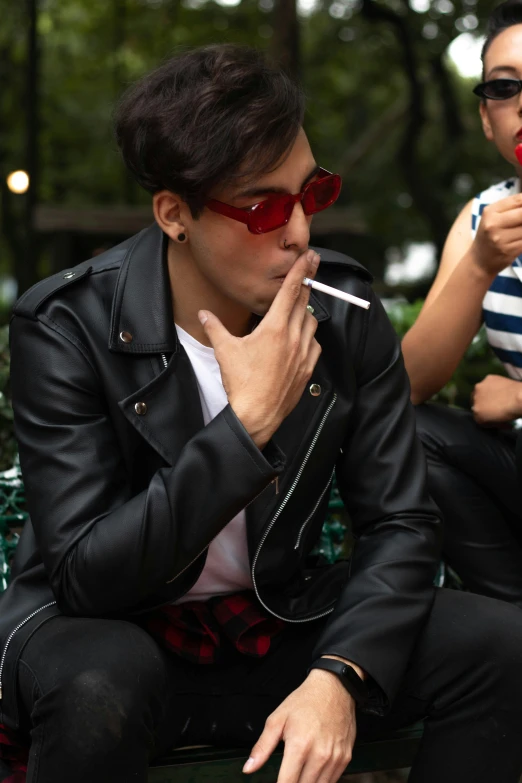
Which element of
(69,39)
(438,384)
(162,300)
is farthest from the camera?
(69,39)

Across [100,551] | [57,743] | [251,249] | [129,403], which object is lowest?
[57,743]

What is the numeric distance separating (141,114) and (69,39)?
1907cm

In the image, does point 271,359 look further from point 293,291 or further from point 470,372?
point 470,372

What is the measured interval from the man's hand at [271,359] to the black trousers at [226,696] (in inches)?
21.2

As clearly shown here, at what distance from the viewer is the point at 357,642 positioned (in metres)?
2.24

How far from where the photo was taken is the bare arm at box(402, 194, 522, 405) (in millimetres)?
2828

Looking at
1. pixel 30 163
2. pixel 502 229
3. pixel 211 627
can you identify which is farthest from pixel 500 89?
pixel 30 163

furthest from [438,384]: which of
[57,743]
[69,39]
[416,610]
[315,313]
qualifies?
[69,39]

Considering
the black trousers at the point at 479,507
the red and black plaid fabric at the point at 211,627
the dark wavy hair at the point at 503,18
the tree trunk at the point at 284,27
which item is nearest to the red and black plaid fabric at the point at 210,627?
the red and black plaid fabric at the point at 211,627

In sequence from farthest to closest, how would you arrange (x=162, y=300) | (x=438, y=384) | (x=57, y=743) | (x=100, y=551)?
(x=438, y=384) < (x=162, y=300) < (x=100, y=551) < (x=57, y=743)

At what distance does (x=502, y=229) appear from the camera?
2826mm

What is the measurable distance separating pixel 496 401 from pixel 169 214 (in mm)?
1174

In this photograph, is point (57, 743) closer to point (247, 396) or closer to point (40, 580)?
point (40, 580)

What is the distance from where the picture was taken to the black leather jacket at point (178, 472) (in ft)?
7.07
